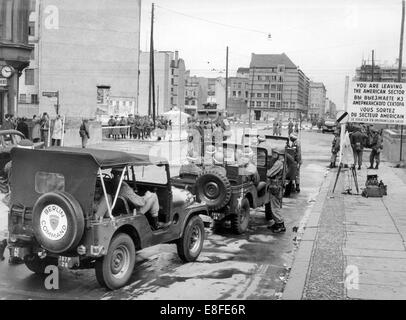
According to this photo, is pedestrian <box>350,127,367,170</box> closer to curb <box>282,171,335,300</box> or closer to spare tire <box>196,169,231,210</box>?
curb <box>282,171,335,300</box>

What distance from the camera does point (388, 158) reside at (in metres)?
27.1

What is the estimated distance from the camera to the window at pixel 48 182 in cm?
590

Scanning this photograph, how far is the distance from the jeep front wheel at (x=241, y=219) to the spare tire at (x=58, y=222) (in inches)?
164

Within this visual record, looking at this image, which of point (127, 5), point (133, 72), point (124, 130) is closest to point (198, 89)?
point (133, 72)

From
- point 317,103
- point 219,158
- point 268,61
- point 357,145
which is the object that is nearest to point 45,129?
point 357,145

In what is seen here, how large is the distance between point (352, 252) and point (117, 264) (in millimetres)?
3586

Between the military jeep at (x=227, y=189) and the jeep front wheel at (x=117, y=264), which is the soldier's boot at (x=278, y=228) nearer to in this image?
the military jeep at (x=227, y=189)

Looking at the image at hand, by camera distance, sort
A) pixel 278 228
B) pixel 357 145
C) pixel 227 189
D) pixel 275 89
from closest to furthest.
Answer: pixel 227 189, pixel 278 228, pixel 357 145, pixel 275 89

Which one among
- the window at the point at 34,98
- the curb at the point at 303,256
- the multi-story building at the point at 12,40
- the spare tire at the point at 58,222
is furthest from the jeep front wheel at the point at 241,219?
the window at the point at 34,98

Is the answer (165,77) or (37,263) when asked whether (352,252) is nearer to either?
(37,263)

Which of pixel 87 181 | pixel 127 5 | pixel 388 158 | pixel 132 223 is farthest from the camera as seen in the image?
pixel 127 5

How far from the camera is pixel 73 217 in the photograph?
18.1 ft
